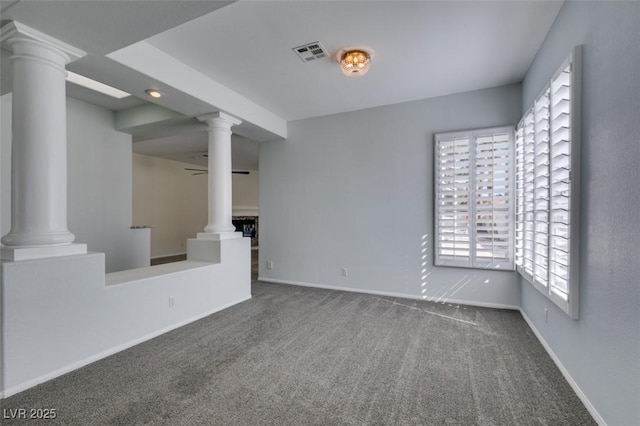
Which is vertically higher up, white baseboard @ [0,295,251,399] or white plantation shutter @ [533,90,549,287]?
white plantation shutter @ [533,90,549,287]

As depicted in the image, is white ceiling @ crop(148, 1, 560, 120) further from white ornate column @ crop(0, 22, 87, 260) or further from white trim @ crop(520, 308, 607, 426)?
white trim @ crop(520, 308, 607, 426)

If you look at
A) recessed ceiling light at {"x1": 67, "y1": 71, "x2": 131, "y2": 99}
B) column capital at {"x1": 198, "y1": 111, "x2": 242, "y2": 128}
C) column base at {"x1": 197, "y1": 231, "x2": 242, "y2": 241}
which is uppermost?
recessed ceiling light at {"x1": 67, "y1": 71, "x2": 131, "y2": 99}

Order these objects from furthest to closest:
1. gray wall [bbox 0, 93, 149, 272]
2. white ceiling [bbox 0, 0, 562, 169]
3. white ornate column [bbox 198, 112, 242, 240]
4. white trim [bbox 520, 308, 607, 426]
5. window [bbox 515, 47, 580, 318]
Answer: gray wall [bbox 0, 93, 149, 272] → white ornate column [bbox 198, 112, 242, 240] → white ceiling [bbox 0, 0, 562, 169] → window [bbox 515, 47, 580, 318] → white trim [bbox 520, 308, 607, 426]

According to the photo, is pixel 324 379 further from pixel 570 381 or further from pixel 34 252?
pixel 34 252

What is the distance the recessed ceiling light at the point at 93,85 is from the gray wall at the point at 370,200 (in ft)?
7.45

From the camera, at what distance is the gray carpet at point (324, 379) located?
1.78 m

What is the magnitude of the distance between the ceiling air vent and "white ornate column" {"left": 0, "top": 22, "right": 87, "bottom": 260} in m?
1.92

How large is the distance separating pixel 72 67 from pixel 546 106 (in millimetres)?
4153

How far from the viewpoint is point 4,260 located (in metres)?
2.09

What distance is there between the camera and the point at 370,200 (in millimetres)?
4488

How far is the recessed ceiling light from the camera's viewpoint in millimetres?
3711

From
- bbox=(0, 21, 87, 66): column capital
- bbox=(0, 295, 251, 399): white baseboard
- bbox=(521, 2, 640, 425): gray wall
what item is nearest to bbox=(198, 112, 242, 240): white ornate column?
bbox=(0, 295, 251, 399): white baseboard

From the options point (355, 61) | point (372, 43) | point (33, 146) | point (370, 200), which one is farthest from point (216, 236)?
point (372, 43)

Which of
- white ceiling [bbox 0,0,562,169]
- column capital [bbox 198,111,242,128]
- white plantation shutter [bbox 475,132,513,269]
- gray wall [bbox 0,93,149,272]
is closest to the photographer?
white ceiling [bbox 0,0,562,169]
